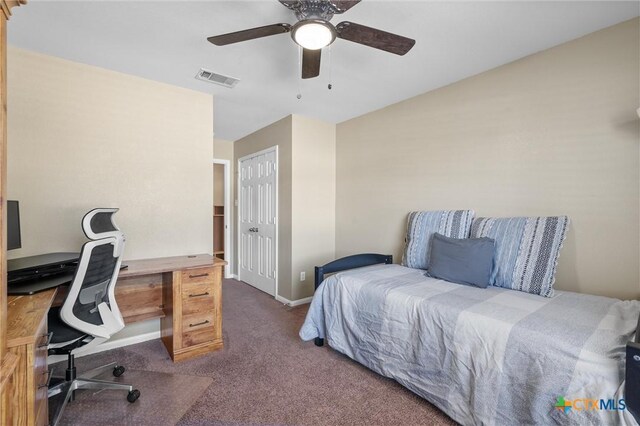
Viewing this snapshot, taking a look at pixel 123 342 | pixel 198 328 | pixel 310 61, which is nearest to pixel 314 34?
pixel 310 61

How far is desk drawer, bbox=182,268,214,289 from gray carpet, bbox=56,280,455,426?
62 cm

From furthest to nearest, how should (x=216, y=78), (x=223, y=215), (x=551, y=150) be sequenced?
(x=223, y=215)
(x=216, y=78)
(x=551, y=150)

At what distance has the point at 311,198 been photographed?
386 centimetres

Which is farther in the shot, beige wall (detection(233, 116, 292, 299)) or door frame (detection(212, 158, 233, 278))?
door frame (detection(212, 158, 233, 278))

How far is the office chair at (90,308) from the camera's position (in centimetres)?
165

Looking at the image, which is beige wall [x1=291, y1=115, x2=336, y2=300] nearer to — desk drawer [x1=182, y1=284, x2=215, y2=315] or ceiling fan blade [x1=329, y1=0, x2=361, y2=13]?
desk drawer [x1=182, y1=284, x2=215, y2=315]

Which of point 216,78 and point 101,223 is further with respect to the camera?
point 216,78

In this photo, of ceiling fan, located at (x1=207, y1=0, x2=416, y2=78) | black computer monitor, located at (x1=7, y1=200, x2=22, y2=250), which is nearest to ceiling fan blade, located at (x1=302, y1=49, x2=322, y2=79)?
ceiling fan, located at (x1=207, y1=0, x2=416, y2=78)

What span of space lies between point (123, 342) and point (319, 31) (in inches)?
116

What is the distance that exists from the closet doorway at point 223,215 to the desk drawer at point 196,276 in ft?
7.48

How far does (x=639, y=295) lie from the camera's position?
1.85 meters

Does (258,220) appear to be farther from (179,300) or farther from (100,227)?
(100,227)

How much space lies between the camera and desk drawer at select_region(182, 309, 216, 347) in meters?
2.36

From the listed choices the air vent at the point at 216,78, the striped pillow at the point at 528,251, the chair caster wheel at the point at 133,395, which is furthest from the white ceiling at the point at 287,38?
the chair caster wheel at the point at 133,395
